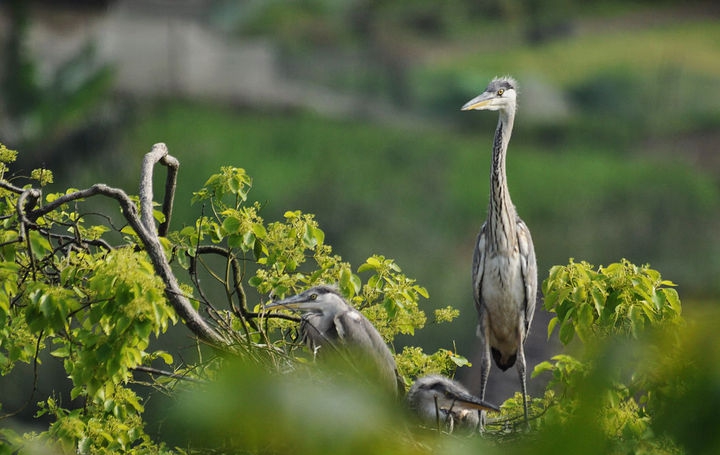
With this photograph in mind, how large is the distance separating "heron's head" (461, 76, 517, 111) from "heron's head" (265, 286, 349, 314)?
4.09ft

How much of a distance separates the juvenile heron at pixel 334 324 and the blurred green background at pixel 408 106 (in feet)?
31.6

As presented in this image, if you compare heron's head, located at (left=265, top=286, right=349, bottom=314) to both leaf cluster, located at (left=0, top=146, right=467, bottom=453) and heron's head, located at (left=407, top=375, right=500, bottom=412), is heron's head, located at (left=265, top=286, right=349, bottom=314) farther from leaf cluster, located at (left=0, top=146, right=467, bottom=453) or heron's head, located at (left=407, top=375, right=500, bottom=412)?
heron's head, located at (left=407, top=375, right=500, bottom=412)

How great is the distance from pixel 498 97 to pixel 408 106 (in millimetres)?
13084

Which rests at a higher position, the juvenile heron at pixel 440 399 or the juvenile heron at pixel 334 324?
the juvenile heron at pixel 334 324

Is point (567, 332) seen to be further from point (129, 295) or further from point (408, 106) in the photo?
point (408, 106)

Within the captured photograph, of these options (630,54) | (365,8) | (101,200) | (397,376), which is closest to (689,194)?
(630,54)

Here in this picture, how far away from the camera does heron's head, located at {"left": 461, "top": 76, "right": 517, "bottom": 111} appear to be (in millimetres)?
3609

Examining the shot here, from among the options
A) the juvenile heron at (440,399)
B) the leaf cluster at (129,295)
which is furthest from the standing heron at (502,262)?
the juvenile heron at (440,399)

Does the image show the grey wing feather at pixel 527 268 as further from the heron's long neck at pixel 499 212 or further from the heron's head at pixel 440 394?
the heron's head at pixel 440 394

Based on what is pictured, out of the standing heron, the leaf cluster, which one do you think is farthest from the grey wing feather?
the leaf cluster

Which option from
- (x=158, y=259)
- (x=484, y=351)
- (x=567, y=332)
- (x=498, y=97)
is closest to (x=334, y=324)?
(x=567, y=332)

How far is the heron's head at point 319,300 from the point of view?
258 centimetres

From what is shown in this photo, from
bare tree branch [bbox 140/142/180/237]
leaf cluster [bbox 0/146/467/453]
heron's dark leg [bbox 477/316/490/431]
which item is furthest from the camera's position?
A: heron's dark leg [bbox 477/316/490/431]

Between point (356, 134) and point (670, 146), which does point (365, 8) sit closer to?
point (356, 134)
